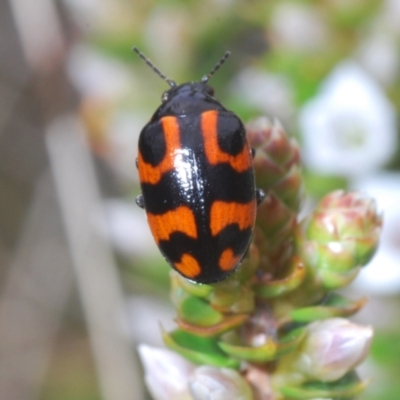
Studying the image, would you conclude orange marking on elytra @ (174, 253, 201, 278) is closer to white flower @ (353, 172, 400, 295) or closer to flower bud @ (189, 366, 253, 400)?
flower bud @ (189, 366, 253, 400)

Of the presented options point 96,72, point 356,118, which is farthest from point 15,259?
point 356,118

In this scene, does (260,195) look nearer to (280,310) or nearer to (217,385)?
(280,310)

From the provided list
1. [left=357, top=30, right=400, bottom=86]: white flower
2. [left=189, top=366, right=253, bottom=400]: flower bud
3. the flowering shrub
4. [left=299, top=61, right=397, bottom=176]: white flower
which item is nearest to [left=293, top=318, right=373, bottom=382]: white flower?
the flowering shrub

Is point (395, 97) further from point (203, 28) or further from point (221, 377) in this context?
point (221, 377)

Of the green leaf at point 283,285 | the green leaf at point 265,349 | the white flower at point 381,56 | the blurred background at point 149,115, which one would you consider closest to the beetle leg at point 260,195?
the green leaf at point 283,285

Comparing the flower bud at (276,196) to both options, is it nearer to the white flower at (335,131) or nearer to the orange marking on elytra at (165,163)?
the orange marking on elytra at (165,163)

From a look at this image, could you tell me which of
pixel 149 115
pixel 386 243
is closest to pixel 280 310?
Answer: pixel 386 243
